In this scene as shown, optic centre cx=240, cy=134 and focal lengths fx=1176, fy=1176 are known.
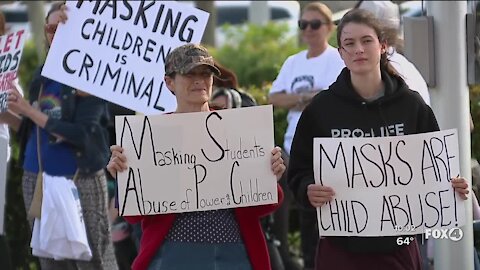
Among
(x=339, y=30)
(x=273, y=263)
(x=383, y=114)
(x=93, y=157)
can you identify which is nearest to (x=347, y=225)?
(x=383, y=114)

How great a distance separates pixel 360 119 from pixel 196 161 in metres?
0.73

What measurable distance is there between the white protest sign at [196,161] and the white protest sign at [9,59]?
163 cm

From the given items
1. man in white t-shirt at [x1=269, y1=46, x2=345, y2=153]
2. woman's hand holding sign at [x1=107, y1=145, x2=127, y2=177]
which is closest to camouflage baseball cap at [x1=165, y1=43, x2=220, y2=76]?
woman's hand holding sign at [x1=107, y1=145, x2=127, y2=177]

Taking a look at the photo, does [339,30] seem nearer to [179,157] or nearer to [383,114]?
[383,114]

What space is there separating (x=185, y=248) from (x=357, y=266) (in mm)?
738

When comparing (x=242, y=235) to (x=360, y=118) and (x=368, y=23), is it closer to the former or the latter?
(x=360, y=118)

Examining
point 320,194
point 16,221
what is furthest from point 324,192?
point 16,221

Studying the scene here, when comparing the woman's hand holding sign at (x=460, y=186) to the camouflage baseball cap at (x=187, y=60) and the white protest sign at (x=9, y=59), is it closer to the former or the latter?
the camouflage baseball cap at (x=187, y=60)

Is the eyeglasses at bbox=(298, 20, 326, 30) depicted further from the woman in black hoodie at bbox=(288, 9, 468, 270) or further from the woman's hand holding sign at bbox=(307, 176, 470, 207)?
the woman's hand holding sign at bbox=(307, 176, 470, 207)

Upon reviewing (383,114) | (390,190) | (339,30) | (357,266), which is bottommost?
(357,266)

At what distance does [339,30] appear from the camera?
5254mm

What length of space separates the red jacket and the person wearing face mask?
2.61m

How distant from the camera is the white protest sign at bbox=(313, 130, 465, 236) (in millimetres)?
5020

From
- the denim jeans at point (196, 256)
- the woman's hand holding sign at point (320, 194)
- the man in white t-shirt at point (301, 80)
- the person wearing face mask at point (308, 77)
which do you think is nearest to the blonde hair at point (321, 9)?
the person wearing face mask at point (308, 77)
